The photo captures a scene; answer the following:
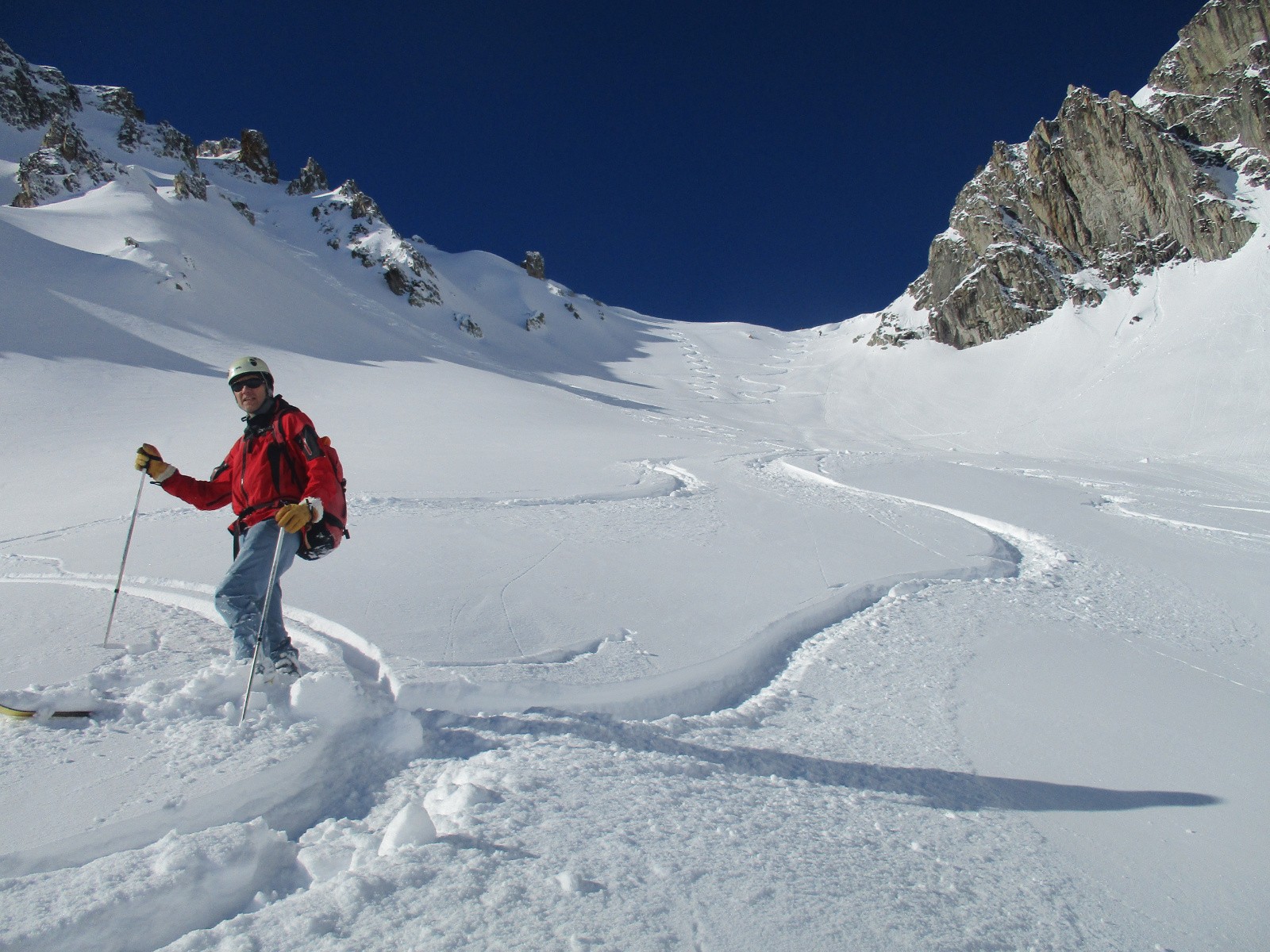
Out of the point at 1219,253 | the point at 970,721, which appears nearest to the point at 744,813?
the point at 970,721

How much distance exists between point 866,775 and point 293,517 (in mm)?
2888

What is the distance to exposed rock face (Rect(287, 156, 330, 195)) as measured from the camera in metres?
74.8

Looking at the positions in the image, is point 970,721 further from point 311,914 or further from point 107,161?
point 107,161

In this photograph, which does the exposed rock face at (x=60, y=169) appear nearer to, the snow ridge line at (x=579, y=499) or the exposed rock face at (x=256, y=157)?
the exposed rock face at (x=256, y=157)

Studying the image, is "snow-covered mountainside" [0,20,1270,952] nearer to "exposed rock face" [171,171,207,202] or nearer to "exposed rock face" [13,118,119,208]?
"exposed rock face" [13,118,119,208]

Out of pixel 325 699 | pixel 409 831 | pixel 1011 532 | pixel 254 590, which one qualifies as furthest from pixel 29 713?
pixel 1011 532

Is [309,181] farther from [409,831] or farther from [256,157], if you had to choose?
[409,831]

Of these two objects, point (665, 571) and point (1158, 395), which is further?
point (1158, 395)

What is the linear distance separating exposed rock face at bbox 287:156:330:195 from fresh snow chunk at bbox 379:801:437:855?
3463 inches

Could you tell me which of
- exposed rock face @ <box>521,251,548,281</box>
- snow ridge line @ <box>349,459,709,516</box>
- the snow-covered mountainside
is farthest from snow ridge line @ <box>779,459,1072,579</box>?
exposed rock face @ <box>521,251,548,281</box>

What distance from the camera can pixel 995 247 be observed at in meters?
56.0

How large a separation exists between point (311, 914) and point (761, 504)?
808cm

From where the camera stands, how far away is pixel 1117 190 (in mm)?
51375

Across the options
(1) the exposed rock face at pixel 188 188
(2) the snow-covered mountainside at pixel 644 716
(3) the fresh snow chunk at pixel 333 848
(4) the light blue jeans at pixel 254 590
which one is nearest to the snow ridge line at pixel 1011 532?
(2) the snow-covered mountainside at pixel 644 716
